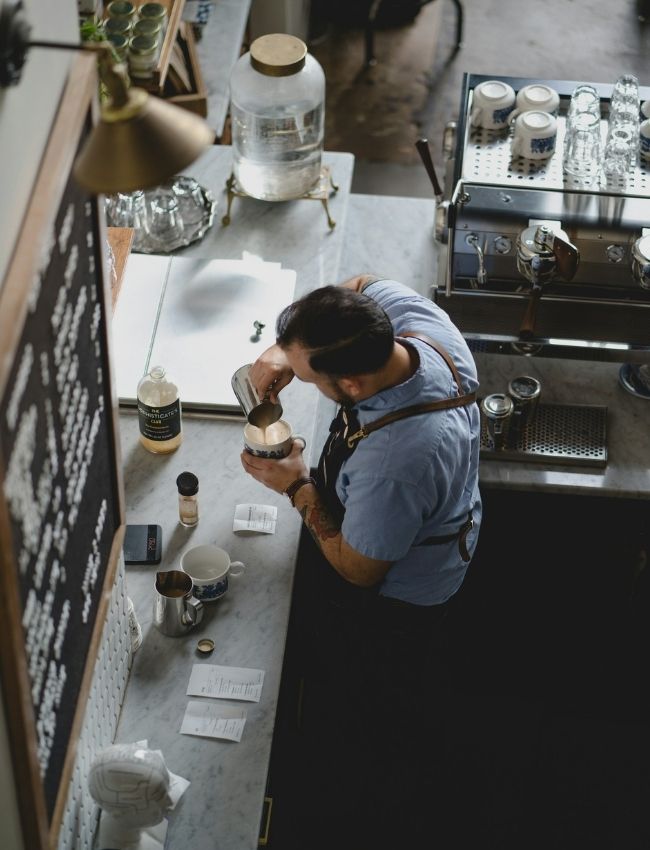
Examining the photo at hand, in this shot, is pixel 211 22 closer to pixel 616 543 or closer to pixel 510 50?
pixel 510 50

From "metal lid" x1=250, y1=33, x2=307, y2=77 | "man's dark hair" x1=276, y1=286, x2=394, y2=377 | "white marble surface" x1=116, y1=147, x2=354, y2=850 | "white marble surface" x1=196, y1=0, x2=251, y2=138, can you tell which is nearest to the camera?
"man's dark hair" x1=276, y1=286, x2=394, y2=377

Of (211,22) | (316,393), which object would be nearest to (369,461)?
(316,393)

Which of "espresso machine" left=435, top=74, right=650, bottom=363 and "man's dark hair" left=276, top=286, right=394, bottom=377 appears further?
"espresso machine" left=435, top=74, right=650, bottom=363

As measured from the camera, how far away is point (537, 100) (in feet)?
11.0

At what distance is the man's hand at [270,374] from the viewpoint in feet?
9.57

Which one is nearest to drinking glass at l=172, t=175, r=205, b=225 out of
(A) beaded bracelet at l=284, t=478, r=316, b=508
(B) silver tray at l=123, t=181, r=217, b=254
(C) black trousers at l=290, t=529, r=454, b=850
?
(B) silver tray at l=123, t=181, r=217, b=254

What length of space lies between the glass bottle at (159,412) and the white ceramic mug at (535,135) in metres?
1.28

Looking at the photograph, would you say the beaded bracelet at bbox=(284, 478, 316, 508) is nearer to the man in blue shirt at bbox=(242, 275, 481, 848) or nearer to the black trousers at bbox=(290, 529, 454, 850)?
the man in blue shirt at bbox=(242, 275, 481, 848)

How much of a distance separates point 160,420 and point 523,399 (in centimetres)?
112

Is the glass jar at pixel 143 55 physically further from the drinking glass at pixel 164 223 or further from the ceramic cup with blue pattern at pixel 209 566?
the ceramic cup with blue pattern at pixel 209 566

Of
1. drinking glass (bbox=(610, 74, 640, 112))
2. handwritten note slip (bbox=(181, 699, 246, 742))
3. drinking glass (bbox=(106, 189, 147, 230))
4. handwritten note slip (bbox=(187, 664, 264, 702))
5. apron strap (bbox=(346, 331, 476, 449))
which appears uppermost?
drinking glass (bbox=(610, 74, 640, 112))

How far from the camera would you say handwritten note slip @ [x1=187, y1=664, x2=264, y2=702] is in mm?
2537

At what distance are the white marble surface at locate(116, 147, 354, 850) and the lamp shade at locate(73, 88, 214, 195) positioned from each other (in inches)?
59.1

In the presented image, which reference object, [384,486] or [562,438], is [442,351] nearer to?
[384,486]
